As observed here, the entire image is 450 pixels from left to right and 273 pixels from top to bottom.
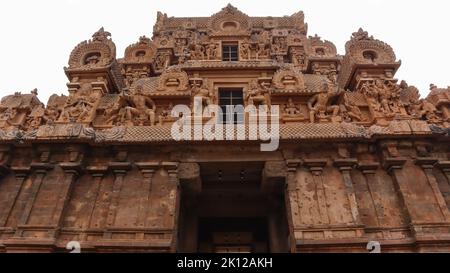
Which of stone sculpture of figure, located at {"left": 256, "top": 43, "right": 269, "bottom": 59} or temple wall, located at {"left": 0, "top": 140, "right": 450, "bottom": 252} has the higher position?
stone sculpture of figure, located at {"left": 256, "top": 43, "right": 269, "bottom": 59}

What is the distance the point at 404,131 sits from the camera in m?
11.0

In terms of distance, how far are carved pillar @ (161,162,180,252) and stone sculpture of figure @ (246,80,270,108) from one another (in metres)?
3.99

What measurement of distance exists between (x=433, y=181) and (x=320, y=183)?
11.2ft

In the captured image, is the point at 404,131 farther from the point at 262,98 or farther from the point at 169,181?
the point at 169,181

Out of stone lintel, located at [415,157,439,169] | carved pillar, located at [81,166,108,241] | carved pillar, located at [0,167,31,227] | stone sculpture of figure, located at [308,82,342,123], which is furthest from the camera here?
stone sculpture of figure, located at [308,82,342,123]

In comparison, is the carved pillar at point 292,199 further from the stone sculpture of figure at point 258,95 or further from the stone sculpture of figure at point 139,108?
the stone sculpture of figure at point 139,108

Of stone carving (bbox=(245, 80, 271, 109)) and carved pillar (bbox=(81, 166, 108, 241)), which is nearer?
carved pillar (bbox=(81, 166, 108, 241))

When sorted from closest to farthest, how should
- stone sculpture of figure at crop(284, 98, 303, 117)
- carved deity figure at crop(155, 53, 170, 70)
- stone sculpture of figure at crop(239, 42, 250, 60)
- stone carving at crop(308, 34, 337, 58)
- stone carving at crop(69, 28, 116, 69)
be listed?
stone sculpture of figure at crop(284, 98, 303, 117) → stone carving at crop(69, 28, 116, 69) → stone sculpture of figure at crop(239, 42, 250, 60) → stone carving at crop(308, 34, 337, 58) → carved deity figure at crop(155, 53, 170, 70)

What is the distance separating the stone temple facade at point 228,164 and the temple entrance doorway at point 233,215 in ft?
0.17

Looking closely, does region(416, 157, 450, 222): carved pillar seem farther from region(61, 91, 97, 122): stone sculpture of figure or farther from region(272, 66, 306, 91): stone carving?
region(61, 91, 97, 122): stone sculpture of figure

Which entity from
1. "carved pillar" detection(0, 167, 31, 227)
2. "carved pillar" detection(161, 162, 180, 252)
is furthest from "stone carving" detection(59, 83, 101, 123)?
"carved pillar" detection(161, 162, 180, 252)

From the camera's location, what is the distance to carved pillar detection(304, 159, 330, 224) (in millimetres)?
9725

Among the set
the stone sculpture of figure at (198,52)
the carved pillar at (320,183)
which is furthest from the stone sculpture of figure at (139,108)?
the carved pillar at (320,183)

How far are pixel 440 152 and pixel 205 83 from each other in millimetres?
8916
